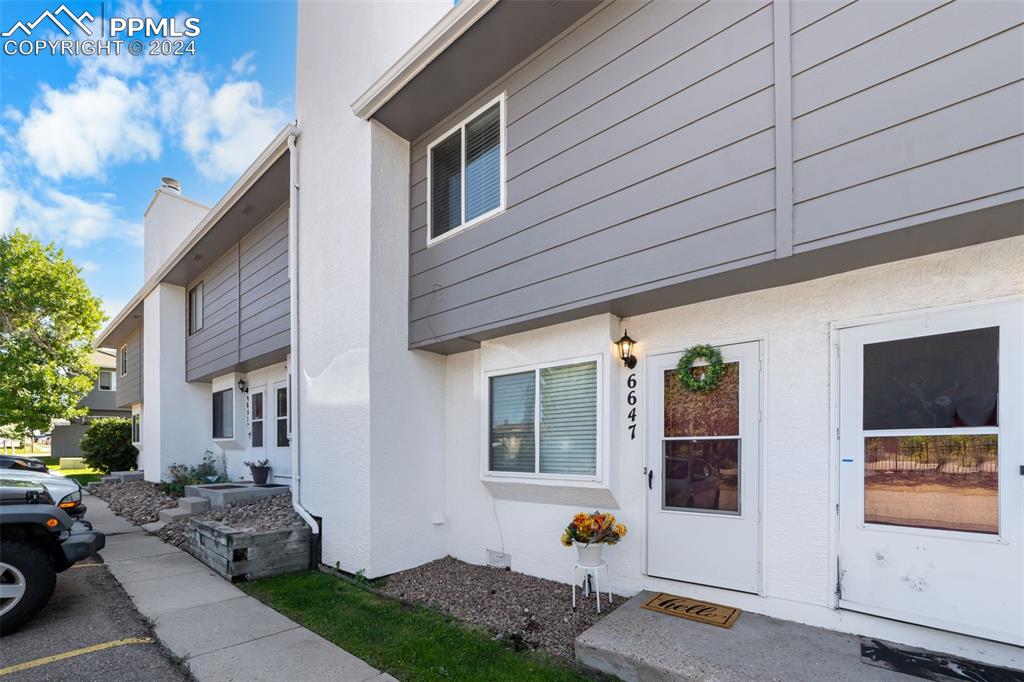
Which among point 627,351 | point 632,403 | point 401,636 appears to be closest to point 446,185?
point 627,351

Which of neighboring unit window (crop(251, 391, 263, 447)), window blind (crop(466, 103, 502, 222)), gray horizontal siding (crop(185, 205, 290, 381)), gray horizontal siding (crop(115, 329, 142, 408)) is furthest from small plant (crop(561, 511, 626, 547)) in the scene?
gray horizontal siding (crop(115, 329, 142, 408))

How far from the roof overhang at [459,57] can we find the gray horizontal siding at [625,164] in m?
0.15

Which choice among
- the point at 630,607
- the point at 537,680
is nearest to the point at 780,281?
the point at 630,607

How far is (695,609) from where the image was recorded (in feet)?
12.3

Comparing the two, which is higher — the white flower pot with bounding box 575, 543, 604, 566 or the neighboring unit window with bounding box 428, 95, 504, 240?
the neighboring unit window with bounding box 428, 95, 504, 240

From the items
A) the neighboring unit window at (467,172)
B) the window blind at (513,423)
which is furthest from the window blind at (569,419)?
the neighboring unit window at (467,172)

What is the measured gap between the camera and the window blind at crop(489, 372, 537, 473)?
509 centimetres

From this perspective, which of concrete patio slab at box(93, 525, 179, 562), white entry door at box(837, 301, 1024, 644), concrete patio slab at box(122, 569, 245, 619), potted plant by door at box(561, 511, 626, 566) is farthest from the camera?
concrete patio slab at box(93, 525, 179, 562)

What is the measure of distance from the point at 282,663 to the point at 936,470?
14.2 feet

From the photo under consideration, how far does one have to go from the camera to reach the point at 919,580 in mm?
3037

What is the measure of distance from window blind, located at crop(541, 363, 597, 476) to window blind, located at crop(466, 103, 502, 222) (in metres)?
1.80

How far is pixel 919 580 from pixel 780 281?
6.53 ft

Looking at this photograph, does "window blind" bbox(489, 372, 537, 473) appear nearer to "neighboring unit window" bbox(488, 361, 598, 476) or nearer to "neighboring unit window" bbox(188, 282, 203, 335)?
"neighboring unit window" bbox(488, 361, 598, 476)

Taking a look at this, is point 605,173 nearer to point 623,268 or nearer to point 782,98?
point 623,268
